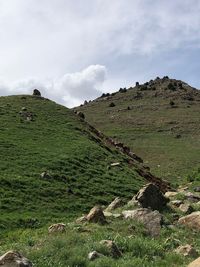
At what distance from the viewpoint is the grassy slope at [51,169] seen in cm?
2633

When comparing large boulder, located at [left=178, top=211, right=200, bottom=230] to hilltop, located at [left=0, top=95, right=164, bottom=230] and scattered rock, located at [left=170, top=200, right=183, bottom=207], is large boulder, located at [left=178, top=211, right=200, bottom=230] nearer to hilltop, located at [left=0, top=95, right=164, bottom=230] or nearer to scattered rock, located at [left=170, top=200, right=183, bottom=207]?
scattered rock, located at [left=170, top=200, right=183, bottom=207]

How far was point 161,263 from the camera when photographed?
13086 millimetres

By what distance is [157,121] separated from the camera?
3433 inches

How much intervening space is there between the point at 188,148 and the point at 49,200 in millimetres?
42661

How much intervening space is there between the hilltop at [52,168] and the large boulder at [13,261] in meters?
11.3

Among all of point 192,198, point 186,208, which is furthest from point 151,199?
point 192,198

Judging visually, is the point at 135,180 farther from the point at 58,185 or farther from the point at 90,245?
the point at 90,245

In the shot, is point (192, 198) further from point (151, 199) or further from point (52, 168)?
point (52, 168)

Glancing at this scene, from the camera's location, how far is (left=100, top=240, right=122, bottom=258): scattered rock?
512 inches

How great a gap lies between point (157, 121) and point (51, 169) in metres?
55.6

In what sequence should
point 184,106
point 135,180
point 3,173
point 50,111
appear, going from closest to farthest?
1. point 3,173
2. point 135,180
3. point 50,111
4. point 184,106

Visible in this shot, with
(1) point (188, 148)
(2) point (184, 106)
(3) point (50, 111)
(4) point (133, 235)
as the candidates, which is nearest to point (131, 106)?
(2) point (184, 106)

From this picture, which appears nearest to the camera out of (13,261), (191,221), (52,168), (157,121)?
(13,261)

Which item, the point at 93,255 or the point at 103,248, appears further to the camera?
the point at 103,248
